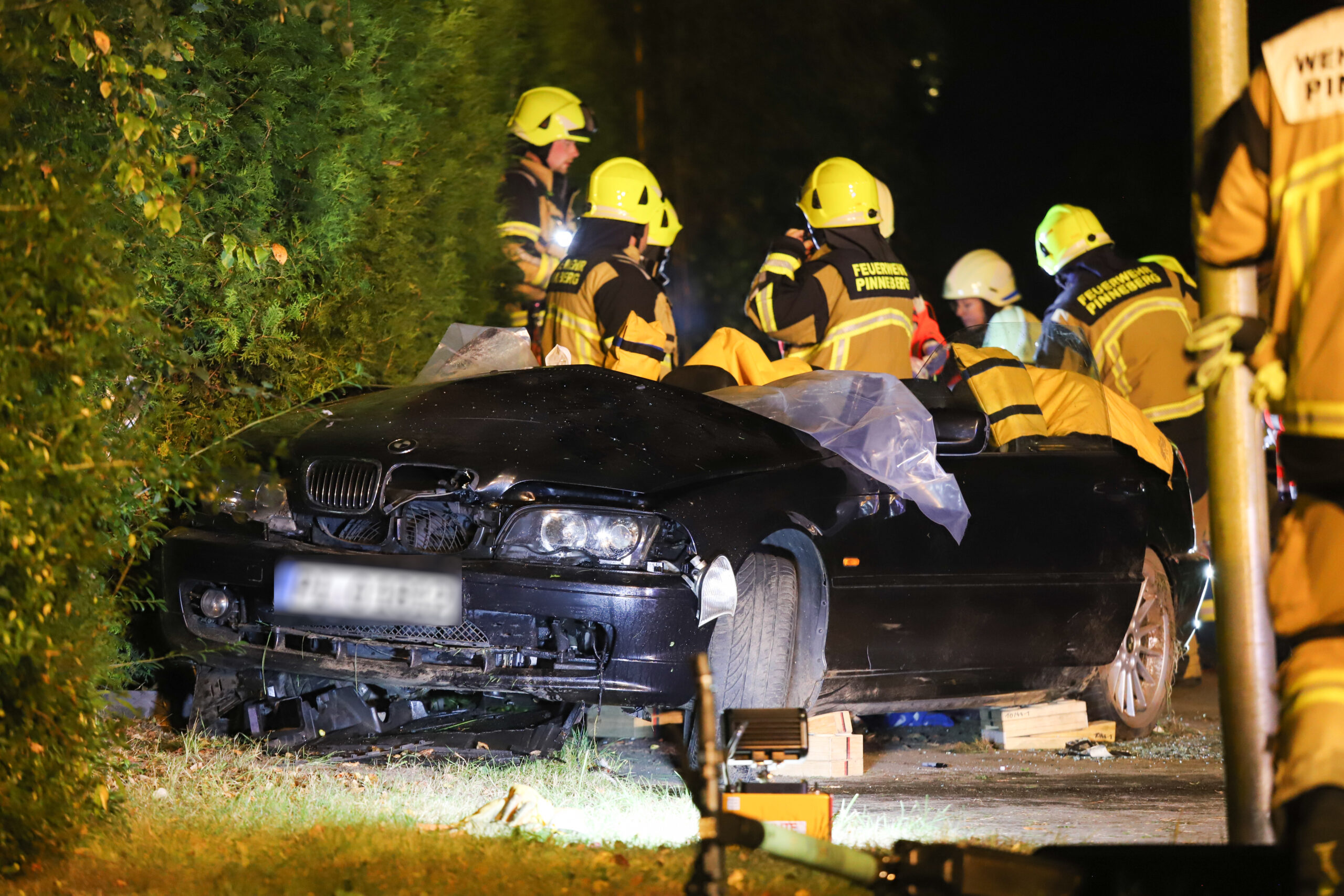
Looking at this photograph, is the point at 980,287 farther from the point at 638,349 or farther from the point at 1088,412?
the point at 1088,412

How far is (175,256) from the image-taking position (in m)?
5.06

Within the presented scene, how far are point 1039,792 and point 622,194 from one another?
12.4 ft

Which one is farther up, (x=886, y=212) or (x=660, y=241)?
(x=886, y=212)

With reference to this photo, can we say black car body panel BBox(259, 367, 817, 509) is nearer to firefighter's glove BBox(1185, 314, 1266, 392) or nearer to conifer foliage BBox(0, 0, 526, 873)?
conifer foliage BBox(0, 0, 526, 873)

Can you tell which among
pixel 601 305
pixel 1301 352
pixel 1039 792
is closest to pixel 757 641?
pixel 1039 792

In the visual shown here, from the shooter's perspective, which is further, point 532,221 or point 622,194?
point 532,221

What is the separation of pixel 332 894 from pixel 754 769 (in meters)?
2.19

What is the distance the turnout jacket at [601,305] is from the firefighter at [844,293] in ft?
2.06

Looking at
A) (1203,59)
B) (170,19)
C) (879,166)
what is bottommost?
(1203,59)

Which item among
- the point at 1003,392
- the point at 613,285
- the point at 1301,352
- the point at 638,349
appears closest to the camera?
the point at 1301,352

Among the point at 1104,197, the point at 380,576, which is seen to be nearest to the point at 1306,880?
the point at 380,576

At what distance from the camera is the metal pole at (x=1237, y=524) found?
2.90 metres

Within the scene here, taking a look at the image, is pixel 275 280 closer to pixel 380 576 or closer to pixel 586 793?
pixel 380 576

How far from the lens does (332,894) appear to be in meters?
3.00
